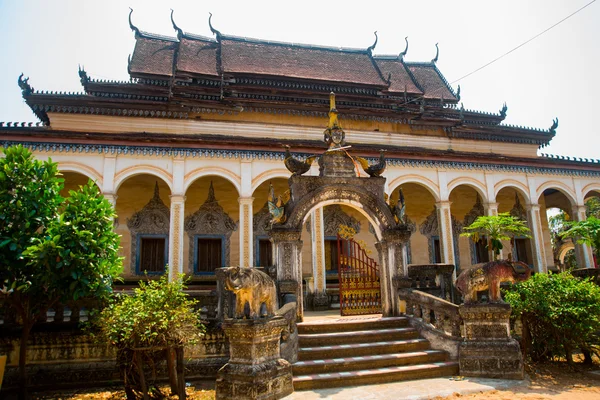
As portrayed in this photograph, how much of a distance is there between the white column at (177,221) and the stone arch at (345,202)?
667 cm

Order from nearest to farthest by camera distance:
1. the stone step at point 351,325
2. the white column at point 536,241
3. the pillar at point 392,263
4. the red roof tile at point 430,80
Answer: the stone step at point 351,325 → the pillar at point 392,263 → the white column at point 536,241 → the red roof tile at point 430,80

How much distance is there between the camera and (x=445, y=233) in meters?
16.0

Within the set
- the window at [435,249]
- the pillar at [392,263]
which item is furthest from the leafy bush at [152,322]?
the window at [435,249]

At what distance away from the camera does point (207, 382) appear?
7664 millimetres

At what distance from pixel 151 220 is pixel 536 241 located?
14.1 meters

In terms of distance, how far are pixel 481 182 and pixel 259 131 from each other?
28.2 ft

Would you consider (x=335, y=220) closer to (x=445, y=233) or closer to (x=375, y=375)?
(x=445, y=233)

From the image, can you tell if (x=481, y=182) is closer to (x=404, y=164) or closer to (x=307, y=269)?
(x=404, y=164)

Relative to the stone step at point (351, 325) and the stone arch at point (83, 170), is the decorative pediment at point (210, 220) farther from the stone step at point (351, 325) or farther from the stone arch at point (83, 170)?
the stone step at point (351, 325)

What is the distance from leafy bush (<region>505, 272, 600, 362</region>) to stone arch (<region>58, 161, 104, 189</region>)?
37.6 feet

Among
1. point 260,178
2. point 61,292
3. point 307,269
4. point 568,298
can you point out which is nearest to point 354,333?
point 568,298

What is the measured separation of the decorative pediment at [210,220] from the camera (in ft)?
53.9

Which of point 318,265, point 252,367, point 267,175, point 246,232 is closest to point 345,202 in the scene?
point 252,367

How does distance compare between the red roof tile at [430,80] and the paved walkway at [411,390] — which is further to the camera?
the red roof tile at [430,80]
